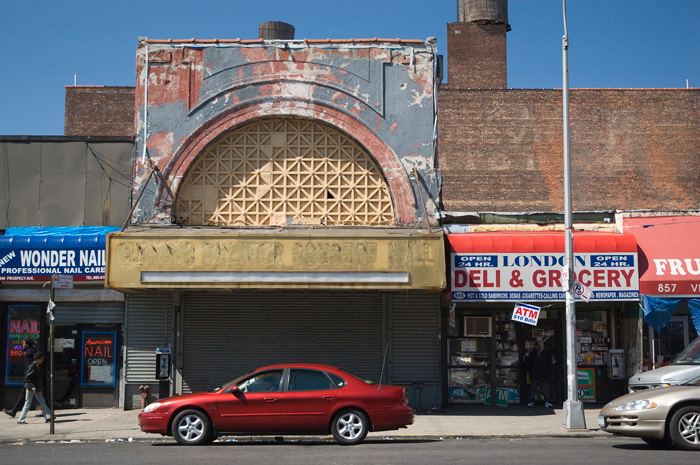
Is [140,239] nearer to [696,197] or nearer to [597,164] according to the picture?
[597,164]

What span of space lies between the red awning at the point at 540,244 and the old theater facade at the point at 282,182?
1.11 metres

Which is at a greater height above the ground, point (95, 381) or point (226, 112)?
point (226, 112)

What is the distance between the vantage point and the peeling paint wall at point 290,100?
753 inches

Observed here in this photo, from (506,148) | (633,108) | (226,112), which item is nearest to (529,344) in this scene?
(226,112)

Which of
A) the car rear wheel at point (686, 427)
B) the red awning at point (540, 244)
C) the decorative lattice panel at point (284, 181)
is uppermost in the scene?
the decorative lattice panel at point (284, 181)

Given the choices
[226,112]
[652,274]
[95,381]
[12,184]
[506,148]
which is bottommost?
[95,381]

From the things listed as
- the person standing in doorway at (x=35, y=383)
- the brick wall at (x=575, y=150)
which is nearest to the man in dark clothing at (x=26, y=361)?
the person standing in doorway at (x=35, y=383)

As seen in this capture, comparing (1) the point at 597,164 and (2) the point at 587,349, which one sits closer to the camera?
(2) the point at 587,349

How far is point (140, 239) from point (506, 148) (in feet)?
75.2

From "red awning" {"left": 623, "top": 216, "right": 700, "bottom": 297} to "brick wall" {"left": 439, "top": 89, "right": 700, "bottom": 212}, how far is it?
1724 centimetres

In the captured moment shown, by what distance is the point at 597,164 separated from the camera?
119 ft

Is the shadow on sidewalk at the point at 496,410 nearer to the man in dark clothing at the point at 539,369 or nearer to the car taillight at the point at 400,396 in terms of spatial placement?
the man in dark clothing at the point at 539,369

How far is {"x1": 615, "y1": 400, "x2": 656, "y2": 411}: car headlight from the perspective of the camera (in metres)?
12.2

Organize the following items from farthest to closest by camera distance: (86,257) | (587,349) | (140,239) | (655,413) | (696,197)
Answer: (696,197)
(587,349)
(86,257)
(140,239)
(655,413)
